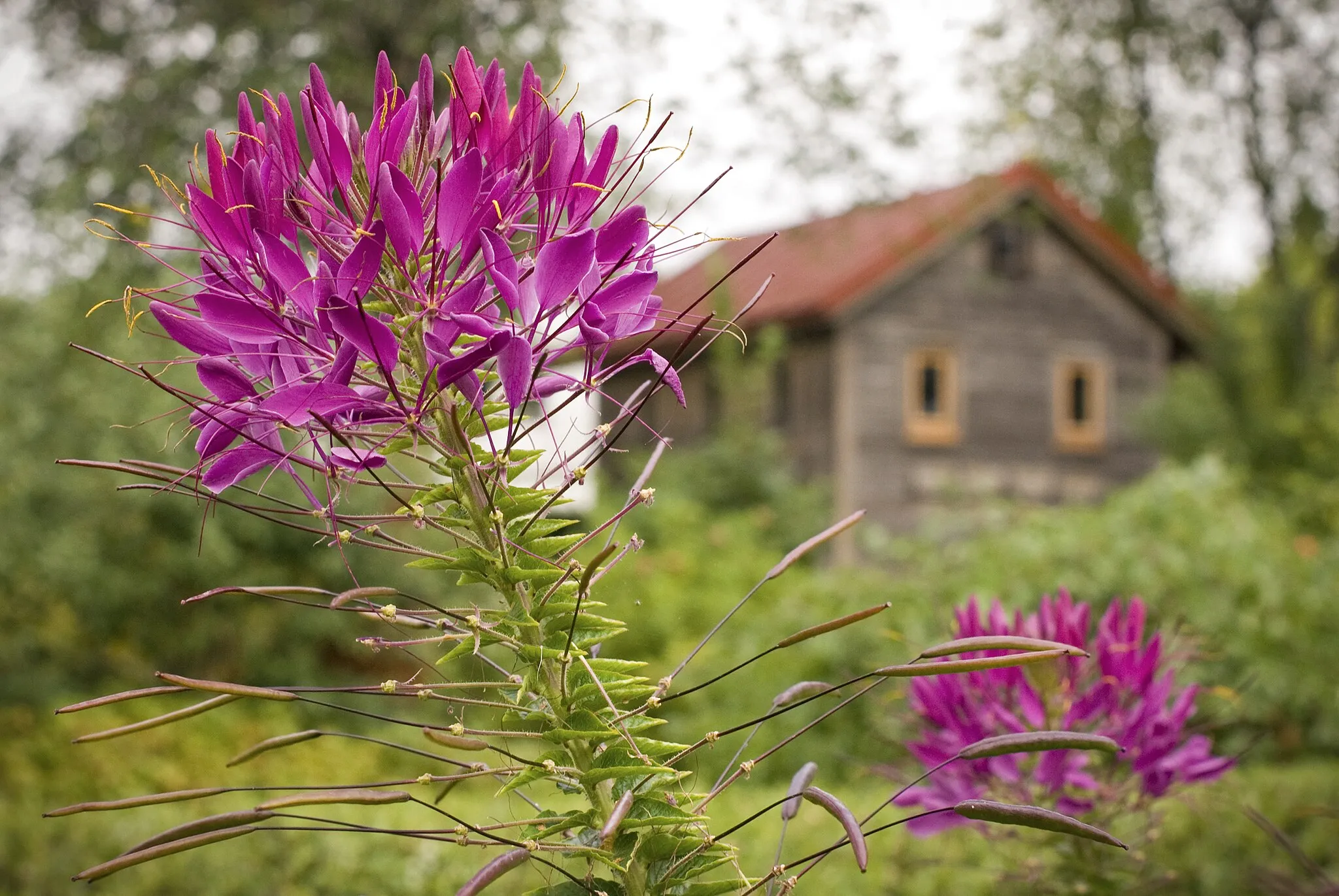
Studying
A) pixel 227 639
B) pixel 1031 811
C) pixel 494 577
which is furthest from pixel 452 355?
pixel 227 639

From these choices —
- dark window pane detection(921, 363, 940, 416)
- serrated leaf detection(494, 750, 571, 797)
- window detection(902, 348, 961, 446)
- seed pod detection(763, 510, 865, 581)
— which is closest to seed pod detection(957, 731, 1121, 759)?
seed pod detection(763, 510, 865, 581)

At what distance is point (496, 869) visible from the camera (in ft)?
3.86

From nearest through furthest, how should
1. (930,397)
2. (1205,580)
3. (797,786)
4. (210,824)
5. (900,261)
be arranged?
(210,824), (797,786), (1205,580), (900,261), (930,397)

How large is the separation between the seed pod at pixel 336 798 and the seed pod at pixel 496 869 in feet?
0.33

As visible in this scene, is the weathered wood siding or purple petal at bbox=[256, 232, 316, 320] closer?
purple petal at bbox=[256, 232, 316, 320]

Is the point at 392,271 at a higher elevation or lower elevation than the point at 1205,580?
higher

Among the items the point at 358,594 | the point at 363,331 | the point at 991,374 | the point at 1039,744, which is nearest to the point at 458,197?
the point at 363,331

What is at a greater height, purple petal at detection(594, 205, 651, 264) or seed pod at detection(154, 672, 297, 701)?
purple petal at detection(594, 205, 651, 264)

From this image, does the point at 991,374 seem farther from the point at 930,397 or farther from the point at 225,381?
the point at 225,381

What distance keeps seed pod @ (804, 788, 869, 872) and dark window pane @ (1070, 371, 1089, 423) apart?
67.3 ft

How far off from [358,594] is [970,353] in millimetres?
19140

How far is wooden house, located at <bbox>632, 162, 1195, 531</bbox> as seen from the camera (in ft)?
60.3

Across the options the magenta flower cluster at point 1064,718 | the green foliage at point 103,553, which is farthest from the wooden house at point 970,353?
the magenta flower cluster at point 1064,718

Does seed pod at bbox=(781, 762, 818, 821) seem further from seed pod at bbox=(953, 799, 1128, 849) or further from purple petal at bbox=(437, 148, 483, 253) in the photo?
purple petal at bbox=(437, 148, 483, 253)
